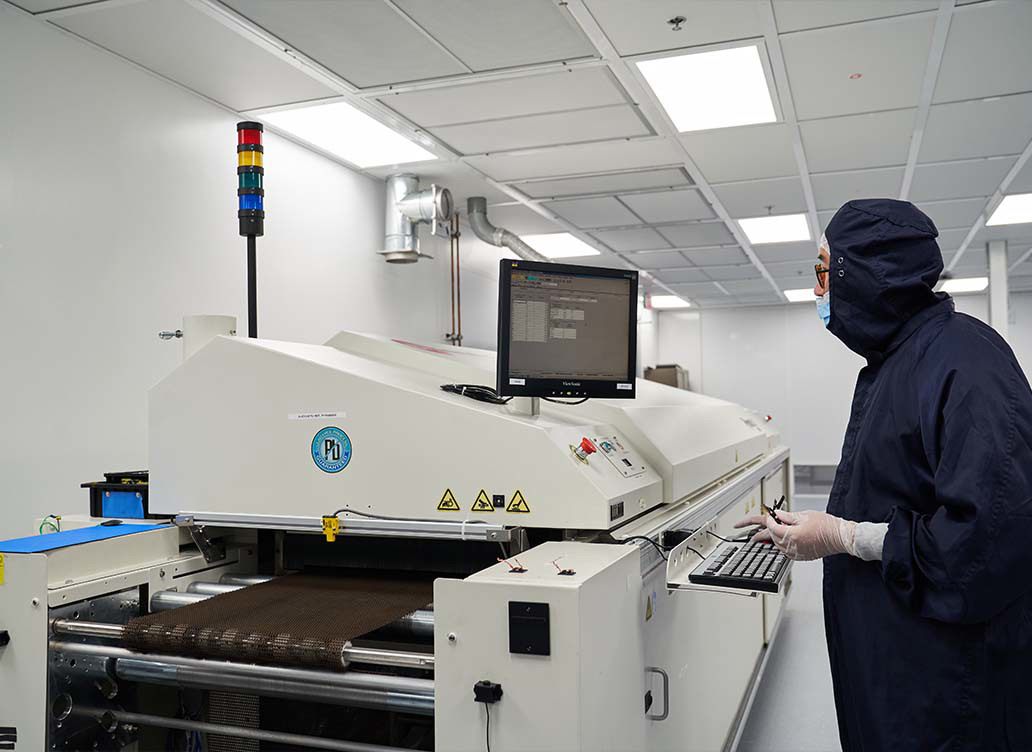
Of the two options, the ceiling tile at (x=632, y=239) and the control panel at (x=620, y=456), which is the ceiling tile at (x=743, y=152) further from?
the control panel at (x=620, y=456)

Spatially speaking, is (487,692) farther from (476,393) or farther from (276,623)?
(476,393)

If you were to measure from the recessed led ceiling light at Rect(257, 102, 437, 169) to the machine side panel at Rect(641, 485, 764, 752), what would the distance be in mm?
2403

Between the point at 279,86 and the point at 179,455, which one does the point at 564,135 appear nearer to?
the point at 279,86

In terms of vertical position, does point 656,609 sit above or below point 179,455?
below

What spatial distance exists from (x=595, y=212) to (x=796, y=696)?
336 cm

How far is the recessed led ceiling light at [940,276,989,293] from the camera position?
8.96 m

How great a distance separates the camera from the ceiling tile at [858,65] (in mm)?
2953

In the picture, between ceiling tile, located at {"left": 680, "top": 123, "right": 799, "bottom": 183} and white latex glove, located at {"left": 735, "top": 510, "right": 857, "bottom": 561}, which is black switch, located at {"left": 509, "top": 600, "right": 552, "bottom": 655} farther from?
ceiling tile, located at {"left": 680, "top": 123, "right": 799, "bottom": 183}

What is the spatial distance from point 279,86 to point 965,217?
493cm

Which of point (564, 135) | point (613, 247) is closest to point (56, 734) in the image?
point (564, 135)

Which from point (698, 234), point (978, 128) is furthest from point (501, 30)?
point (698, 234)

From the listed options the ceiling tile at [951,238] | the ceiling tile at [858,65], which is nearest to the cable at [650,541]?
the ceiling tile at [858,65]

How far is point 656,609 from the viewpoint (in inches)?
70.7

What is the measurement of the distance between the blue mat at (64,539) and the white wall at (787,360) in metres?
9.61
